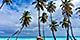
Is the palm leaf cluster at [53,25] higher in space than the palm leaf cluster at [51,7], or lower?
lower

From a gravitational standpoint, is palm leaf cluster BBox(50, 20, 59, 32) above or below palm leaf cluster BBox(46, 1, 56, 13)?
below

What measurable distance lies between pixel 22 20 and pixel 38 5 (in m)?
8.41

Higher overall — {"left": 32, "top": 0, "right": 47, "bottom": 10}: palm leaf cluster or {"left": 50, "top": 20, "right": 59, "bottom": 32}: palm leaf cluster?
{"left": 32, "top": 0, "right": 47, "bottom": 10}: palm leaf cluster

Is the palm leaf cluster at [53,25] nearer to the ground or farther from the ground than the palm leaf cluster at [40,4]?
nearer to the ground

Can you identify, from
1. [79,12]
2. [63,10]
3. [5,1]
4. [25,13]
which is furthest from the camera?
[25,13]

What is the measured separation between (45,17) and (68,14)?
1081 centimetres

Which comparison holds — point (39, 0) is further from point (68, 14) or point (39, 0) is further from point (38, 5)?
point (68, 14)

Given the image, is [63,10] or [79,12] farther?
[63,10]

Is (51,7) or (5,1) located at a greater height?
(51,7)

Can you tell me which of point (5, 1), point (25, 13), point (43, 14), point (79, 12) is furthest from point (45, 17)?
point (5, 1)

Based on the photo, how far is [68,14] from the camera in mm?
80625

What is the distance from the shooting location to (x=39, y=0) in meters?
82.5

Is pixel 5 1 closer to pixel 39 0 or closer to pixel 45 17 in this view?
pixel 39 0

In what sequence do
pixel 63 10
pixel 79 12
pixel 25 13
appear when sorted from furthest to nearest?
pixel 25 13, pixel 63 10, pixel 79 12
